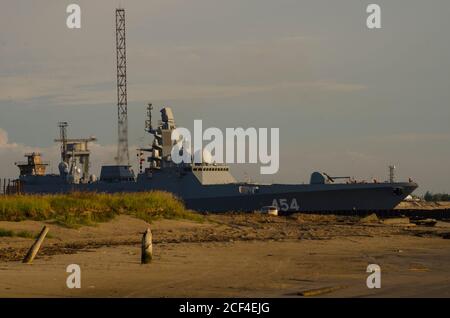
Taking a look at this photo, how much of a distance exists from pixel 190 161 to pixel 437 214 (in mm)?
20867

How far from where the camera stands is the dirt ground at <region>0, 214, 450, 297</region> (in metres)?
13.2

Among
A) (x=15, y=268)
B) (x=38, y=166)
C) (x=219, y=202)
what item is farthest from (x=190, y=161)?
(x=15, y=268)

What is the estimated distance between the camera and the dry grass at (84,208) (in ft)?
96.0

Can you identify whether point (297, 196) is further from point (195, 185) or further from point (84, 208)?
point (84, 208)

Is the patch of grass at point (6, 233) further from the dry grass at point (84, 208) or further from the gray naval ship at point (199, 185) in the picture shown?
the gray naval ship at point (199, 185)

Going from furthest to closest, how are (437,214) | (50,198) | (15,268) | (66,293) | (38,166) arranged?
(38,166) → (437,214) → (50,198) → (15,268) → (66,293)

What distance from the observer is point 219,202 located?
63.7 metres

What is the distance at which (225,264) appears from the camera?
17672mm

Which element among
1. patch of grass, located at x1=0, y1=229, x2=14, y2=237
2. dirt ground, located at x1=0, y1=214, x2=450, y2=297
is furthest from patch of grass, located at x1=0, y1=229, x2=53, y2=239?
dirt ground, located at x1=0, y1=214, x2=450, y2=297

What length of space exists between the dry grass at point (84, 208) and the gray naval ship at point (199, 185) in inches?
865

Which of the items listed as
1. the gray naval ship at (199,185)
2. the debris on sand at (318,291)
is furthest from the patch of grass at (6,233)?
the gray naval ship at (199,185)

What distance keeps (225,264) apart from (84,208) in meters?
15.9

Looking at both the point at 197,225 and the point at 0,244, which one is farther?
the point at 197,225
